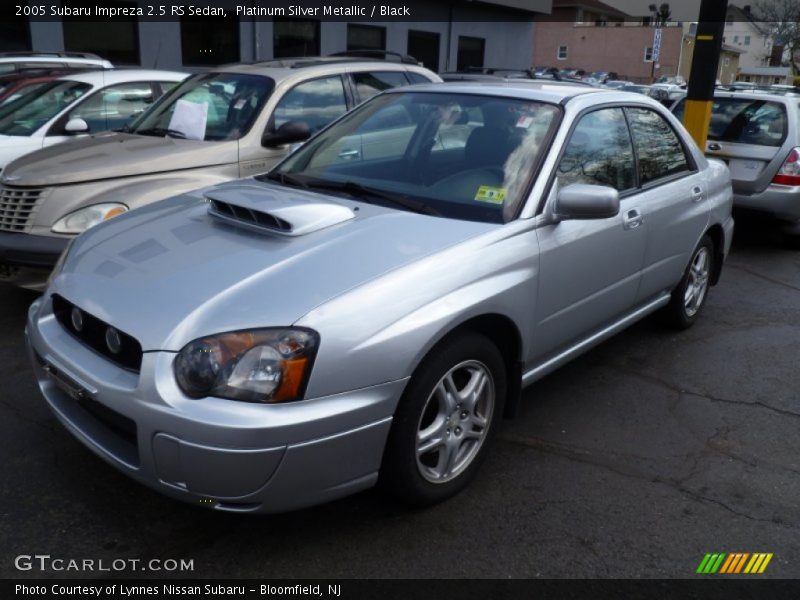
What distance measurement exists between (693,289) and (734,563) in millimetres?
2817

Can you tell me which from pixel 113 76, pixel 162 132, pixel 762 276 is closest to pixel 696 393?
pixel 762 276

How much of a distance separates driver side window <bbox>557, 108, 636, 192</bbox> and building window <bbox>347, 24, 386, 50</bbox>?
55.8 ft

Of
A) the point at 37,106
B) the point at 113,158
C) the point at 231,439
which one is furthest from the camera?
the point at 37,106

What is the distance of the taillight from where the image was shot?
24.8ft

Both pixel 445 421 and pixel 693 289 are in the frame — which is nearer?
pixel 445 421

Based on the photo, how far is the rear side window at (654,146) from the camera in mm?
4387

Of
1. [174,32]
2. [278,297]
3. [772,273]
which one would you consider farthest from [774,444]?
[174,32]

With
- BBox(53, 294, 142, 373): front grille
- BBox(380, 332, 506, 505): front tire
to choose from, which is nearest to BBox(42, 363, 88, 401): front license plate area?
BBox(53, 294, 142, 373): front grille

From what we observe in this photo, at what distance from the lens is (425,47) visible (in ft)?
76.5

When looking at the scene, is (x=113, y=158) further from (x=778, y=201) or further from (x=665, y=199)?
(x=778, y=201)

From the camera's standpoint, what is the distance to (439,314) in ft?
9.28

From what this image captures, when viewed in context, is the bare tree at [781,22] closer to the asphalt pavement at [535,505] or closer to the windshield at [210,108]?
the windshield at [210,108]

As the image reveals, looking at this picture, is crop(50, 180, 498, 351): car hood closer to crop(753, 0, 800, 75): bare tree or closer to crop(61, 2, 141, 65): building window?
crop(61, 2, 141, 65): building window

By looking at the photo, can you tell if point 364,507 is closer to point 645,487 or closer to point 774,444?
point 645,487
